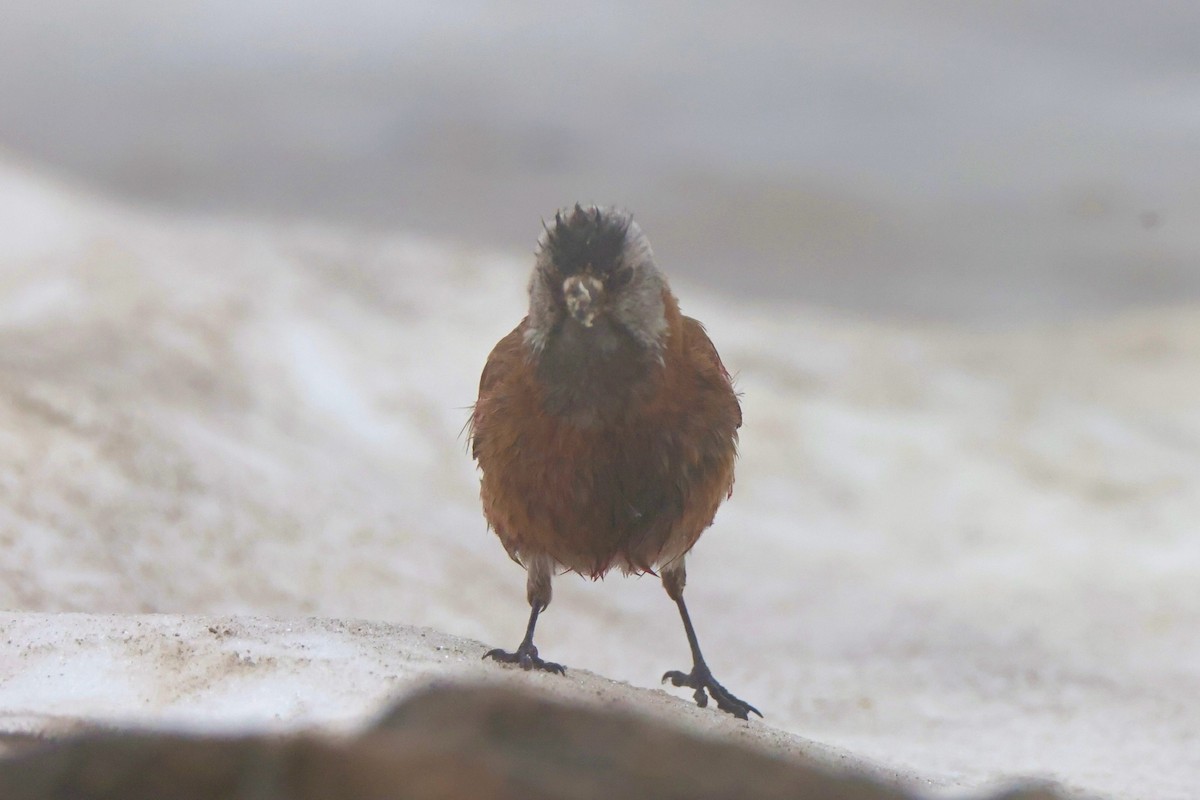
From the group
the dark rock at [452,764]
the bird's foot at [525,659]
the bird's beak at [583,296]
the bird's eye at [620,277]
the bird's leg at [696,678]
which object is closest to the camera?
the dark rock at [452,764]

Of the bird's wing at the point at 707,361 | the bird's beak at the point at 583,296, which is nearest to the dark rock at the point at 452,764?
the bird's beak at the point at 583,296

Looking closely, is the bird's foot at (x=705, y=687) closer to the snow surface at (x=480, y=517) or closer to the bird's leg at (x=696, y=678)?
the bird's leg at (x=696, y=678)

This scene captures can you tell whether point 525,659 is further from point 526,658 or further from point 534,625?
point 534,625

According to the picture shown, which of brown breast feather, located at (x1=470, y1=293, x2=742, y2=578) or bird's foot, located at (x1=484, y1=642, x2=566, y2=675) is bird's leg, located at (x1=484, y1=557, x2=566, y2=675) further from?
brown breast feather, located at (x1=470, y1=293, x2=742, y2=578)

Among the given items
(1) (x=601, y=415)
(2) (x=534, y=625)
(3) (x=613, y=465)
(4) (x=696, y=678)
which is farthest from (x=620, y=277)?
(4) (x=696, y=678)

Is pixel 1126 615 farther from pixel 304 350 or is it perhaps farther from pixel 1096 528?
pixel 304 350

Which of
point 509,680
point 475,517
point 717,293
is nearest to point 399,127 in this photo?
point 717,293
